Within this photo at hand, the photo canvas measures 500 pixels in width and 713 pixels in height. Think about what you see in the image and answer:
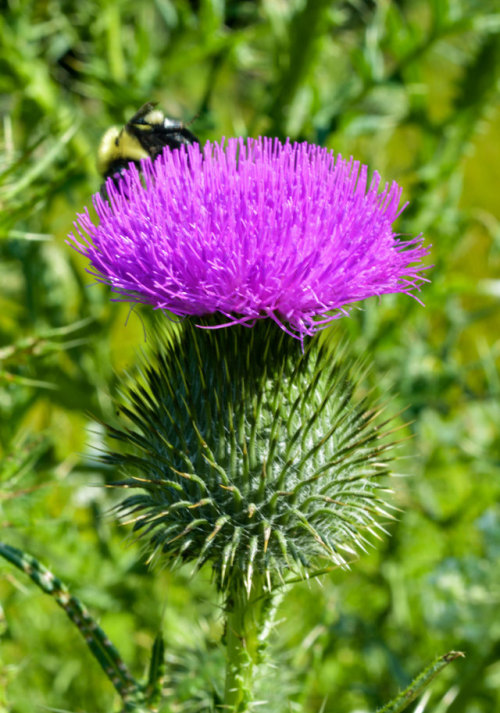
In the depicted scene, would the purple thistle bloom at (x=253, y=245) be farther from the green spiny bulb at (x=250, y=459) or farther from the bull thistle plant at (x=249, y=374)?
the green spiny bulb at (x=250, y=459)

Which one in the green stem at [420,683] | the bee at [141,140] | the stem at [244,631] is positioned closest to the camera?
the green stem at [420,683]

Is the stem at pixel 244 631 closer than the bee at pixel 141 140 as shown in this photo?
Yes

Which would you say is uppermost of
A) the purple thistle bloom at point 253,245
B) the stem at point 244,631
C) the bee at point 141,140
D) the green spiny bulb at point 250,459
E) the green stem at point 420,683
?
the bee at point 141,140

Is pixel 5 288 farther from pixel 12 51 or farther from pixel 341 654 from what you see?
pixel 341 654

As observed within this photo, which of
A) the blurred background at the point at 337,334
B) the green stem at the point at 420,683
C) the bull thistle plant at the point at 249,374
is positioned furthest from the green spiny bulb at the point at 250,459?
the blurred background at the point at 337,334

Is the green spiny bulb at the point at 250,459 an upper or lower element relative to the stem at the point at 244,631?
upper

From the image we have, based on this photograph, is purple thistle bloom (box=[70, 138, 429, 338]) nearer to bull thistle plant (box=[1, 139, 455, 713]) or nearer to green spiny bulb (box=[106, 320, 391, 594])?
bull thistle plant (box=[1, 139, 455, 713])

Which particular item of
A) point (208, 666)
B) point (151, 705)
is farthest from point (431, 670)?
point (208, 666)

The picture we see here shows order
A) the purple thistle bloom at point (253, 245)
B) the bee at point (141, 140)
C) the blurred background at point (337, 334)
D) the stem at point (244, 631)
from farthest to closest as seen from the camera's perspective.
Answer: the blurred background at point (337, 334) → the bee at point (141, 140) → the stem at point (244, 631) → the purple thistle bloom at point (253, 245)
